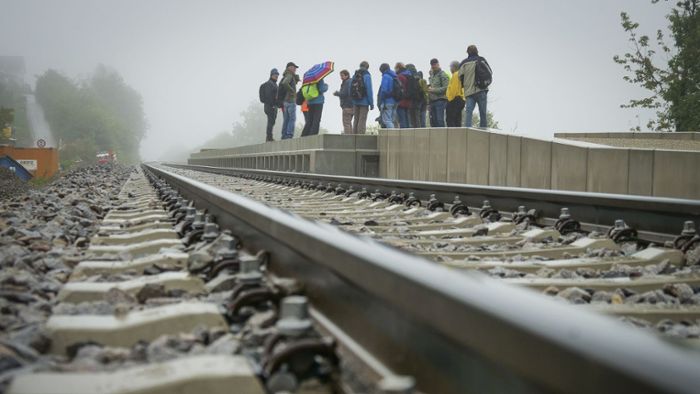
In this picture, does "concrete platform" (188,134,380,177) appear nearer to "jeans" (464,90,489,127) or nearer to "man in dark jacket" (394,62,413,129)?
"man in dark jacket" (394,62,413,129)

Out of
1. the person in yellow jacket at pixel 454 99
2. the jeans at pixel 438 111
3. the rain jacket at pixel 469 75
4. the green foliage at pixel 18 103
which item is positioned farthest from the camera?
the green foliage at pixel 18 103

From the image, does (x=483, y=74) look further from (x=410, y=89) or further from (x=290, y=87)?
(x=290, y=87)

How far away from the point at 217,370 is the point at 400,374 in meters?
0.44

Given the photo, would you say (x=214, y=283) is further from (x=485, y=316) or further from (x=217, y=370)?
(x=485, y=316)

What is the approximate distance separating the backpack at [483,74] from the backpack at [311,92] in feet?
19.1

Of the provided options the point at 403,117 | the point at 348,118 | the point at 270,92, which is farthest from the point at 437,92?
the point at 270,92

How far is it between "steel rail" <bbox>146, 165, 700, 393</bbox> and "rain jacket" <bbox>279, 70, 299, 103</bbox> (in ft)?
53.4

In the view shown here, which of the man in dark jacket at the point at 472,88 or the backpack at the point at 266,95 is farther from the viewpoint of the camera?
the backpack at the point at 266,95

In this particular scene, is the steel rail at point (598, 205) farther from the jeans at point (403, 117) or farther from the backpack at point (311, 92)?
the backpack at point (311, 92)

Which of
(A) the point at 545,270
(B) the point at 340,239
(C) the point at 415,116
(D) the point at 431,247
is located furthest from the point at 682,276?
(C) the point at 415,116

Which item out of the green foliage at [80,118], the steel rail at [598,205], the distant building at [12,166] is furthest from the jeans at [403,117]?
the green foliage at [80,118]

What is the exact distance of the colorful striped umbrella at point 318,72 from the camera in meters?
16.4

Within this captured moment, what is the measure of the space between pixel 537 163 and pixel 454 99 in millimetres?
5429

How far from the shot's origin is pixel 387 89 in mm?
14734
